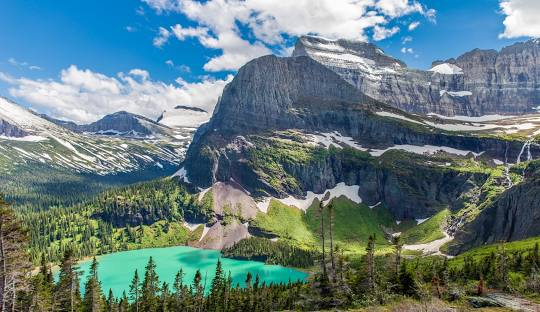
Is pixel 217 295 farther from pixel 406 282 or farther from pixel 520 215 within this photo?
pixel 520 215

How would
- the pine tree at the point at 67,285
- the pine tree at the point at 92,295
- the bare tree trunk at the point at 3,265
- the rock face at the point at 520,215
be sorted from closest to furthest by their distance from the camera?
the bare tree trunk at the point at 3,265, the pine tree at the point at 67,285, the pine tree at the point at 92,295, the rock face at the point at 520,215

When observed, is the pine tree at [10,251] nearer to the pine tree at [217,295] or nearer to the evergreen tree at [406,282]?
the evergreen tree at [406,282]

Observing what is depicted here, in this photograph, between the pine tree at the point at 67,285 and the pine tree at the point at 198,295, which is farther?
the pine tree at the point at 198,295

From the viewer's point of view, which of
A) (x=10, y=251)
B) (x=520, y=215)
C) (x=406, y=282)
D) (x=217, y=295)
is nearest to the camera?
(x=10, y=251)

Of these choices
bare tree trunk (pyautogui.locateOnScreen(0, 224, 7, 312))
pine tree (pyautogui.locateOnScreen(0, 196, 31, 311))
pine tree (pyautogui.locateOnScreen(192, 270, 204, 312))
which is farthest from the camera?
pine tree (pyautogui.locateOnScreen(192, 270, 204, 312))

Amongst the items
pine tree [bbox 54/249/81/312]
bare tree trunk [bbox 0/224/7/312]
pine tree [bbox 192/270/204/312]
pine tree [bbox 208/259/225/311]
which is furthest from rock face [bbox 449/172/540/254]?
bare tree trunk [bbox 0/224/7/312]

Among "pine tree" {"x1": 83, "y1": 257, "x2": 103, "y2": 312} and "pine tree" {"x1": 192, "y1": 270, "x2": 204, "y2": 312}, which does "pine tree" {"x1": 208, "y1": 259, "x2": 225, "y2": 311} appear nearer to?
"pine tree" {"x1": 192, "y1": 270, "x2": 204, "y2": 312}

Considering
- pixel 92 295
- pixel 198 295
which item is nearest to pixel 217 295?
pixel 198 295

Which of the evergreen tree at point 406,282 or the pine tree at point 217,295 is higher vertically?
the evergreen tree at point 406,282

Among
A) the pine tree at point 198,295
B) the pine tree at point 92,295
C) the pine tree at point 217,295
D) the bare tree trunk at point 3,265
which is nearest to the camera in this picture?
the bare tree trunk at point 3,265

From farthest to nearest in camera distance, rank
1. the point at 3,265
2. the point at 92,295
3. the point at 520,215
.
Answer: the point at 520,215, the point at 92,295, the point at 3,265

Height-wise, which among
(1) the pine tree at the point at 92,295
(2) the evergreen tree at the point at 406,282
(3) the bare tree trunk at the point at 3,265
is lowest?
(1) the pine tree at the point at 92,295

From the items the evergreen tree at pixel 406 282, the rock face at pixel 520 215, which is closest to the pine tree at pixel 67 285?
the evergreen tree at pixel 406 282

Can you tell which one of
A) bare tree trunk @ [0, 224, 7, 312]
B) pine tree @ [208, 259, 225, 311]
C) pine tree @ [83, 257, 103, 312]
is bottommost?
pine tree @ [208, 259, 225, 311]
